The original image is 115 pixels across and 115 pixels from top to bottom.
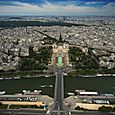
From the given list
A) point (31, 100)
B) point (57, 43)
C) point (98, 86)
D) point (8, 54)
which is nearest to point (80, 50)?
point (57, 43)

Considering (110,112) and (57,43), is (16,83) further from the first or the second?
(57,43)

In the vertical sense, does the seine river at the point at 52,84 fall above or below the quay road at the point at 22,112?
above

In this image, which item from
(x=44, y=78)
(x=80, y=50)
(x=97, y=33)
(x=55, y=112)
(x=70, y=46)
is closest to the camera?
(x=55, y=112)

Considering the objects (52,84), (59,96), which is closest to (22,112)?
(59,96)

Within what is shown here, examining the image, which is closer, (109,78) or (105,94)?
(105,94)

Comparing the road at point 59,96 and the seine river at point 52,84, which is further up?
the road at point 59,96

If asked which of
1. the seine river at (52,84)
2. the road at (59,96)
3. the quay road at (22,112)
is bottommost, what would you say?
the quay road at (22,112)

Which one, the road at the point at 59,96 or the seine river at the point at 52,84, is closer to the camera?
the road at the point at 59,96

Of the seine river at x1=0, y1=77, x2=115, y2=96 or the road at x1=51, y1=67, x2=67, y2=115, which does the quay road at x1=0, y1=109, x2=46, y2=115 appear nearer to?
the road at x1=51, y1=67, x2=67, y2=115

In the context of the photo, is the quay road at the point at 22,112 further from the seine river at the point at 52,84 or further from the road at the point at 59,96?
the seine river at the point at 52,84

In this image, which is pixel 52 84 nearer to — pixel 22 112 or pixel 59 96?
pixel 59 96
